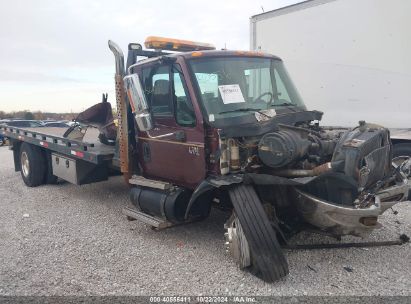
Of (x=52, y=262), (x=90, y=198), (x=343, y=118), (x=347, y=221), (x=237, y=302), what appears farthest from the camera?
(x=343, y=118)

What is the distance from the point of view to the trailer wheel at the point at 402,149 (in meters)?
7.52

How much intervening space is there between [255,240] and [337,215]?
78 cm

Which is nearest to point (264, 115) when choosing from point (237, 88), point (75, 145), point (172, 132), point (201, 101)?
point (237, 88)

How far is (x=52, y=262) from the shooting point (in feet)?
14.4

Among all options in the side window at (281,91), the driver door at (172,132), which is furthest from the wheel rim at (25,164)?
the side window at (281,91)

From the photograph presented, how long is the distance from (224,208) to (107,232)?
1548 mm

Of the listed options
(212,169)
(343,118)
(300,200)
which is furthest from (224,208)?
(343,118)

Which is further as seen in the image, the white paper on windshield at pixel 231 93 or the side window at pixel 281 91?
the side window at pixel 281 91

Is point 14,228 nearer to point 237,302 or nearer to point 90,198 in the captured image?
point 90,198

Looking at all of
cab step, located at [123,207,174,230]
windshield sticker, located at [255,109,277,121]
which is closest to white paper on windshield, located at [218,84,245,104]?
windshield sticker, located at [255,109,277,121]

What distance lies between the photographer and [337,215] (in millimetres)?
3850

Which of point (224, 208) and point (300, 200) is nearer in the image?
point (300, 200)

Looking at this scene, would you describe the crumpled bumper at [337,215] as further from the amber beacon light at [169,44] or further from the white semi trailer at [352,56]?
the white semi trailer at [352,56]

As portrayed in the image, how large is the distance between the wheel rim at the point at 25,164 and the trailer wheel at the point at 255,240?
5481 mm
